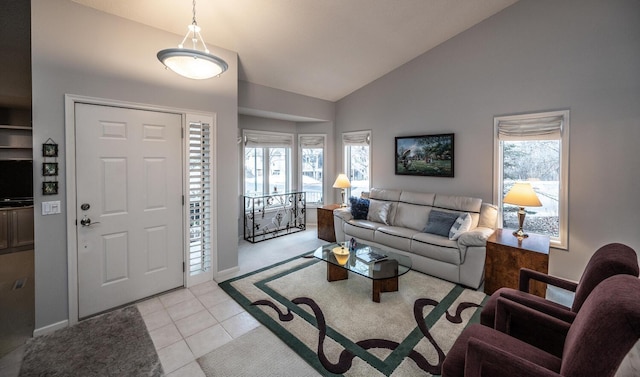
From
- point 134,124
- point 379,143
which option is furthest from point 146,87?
point 379,143

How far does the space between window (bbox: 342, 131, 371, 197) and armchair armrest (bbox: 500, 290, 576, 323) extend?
3748mm

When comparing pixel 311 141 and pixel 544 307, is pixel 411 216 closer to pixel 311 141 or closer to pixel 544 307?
pixel 544 307

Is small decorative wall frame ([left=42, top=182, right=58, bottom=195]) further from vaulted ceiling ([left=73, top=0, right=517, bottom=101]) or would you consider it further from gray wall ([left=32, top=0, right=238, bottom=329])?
vaulted ceiling ([left=73, top=0, right=517, bottom=101])

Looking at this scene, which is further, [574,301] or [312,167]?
[312,167]

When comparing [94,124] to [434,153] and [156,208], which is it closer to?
[156,208]

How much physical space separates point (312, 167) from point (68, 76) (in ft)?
14.2

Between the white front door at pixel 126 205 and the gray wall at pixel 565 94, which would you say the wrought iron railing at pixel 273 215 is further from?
the gray wall at pixel 565 94

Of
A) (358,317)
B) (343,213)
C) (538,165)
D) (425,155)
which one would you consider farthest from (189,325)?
(538,165)

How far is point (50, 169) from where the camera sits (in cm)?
245

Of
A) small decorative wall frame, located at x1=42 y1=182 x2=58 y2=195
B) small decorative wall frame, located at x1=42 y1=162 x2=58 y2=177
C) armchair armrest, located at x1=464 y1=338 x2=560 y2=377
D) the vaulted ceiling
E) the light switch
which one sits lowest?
armchair armrest, located at x1=464 y1=338 x2=560 y2=377

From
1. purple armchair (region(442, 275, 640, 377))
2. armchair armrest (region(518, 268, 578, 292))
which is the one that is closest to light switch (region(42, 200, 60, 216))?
purple armchair (region(442, 275, 640, 377))

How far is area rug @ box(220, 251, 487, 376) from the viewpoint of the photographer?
6.99 ft

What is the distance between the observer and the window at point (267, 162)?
18.1ft

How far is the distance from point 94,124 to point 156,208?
1.00 meters
